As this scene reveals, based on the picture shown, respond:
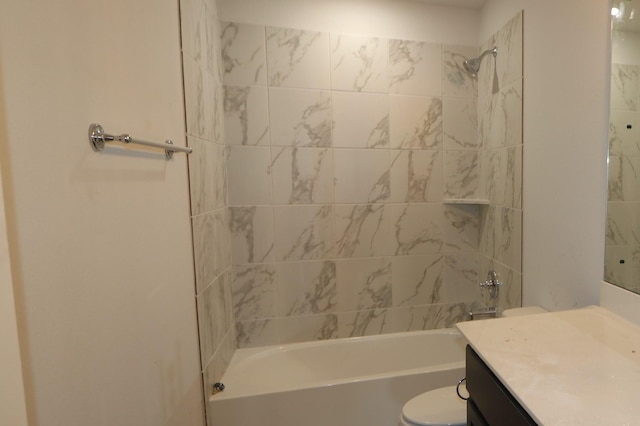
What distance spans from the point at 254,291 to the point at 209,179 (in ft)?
2.62

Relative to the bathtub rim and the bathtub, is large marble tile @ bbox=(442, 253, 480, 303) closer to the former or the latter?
the bathtub rim

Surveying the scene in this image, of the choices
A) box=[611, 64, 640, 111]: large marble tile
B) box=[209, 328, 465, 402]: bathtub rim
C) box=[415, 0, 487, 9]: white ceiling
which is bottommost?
box=[209, 328, 465, 402]: bathtub rim

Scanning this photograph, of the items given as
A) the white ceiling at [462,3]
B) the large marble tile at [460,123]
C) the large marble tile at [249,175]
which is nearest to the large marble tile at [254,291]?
the large marble tile at [249,175]

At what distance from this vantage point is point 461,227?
2111mm

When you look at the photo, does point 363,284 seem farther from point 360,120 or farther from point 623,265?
point 623,265

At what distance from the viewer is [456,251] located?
83.5 inches

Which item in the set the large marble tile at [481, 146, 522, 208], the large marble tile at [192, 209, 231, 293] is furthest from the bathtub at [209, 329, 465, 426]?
the large marble tile at [481, 146, 522, 208]

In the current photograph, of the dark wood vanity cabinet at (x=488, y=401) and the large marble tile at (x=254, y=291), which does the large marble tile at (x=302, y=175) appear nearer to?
the large marble tile at (x=254, y=291)

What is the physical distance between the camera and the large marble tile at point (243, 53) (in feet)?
5.87

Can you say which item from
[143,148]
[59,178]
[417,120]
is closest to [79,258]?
[59,178]

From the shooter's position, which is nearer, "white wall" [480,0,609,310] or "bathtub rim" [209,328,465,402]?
"white wall" [480,0,609,310]

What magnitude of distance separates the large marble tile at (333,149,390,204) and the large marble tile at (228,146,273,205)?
450mm

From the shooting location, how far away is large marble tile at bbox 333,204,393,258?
1.99m

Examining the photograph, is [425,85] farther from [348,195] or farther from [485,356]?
[485,356]
